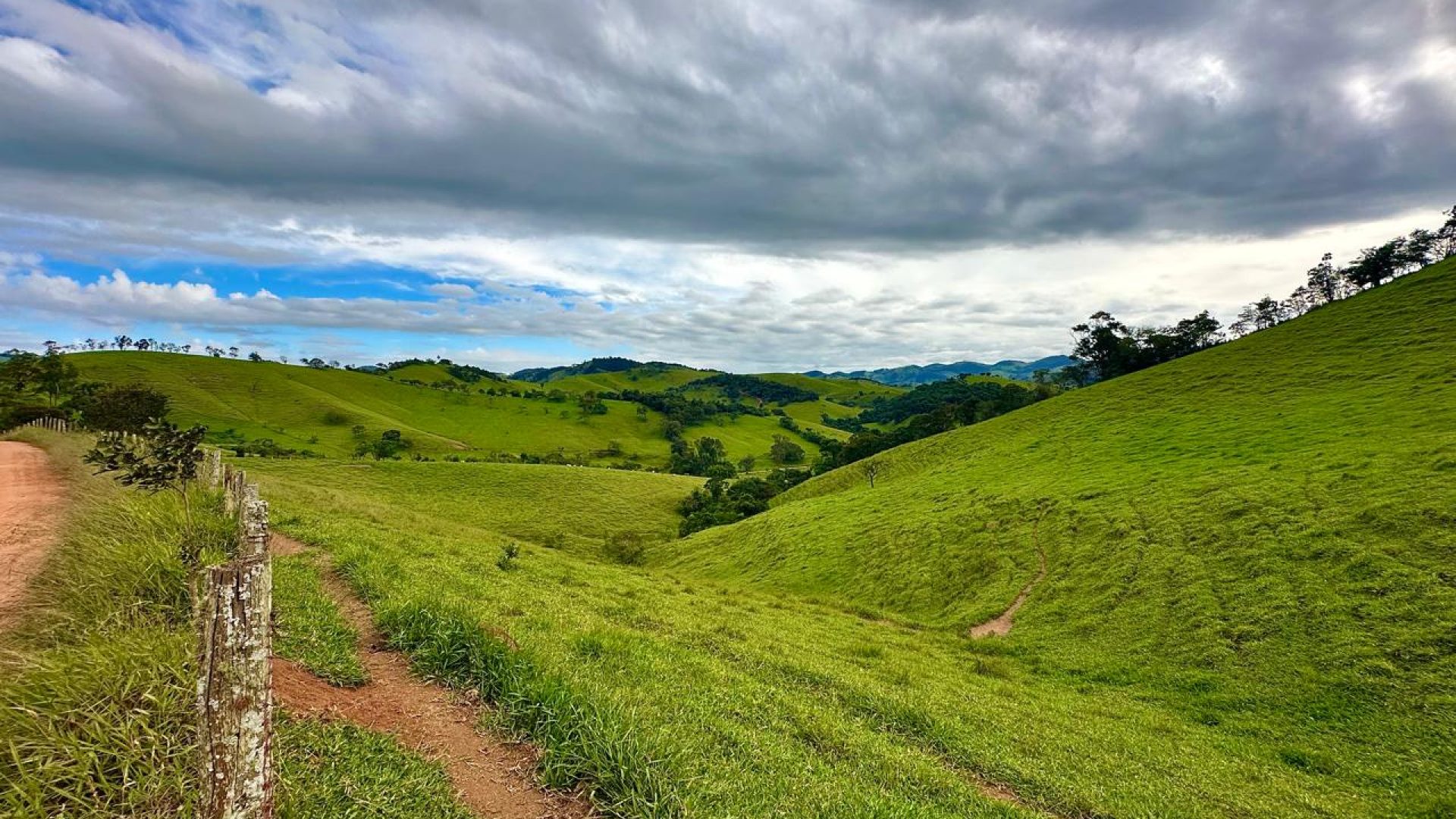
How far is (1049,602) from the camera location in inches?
1078

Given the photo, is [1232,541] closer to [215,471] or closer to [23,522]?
[215,471]

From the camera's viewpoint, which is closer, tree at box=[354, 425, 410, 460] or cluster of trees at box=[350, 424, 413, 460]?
tree at box=[354, 425, 410, 460]

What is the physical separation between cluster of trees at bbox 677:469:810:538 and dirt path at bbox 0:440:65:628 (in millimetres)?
58707

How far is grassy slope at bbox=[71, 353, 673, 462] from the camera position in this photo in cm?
13600

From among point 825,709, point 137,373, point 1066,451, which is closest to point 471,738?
point 825,709

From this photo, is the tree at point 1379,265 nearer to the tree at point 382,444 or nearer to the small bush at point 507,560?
the small bush at point 507,560

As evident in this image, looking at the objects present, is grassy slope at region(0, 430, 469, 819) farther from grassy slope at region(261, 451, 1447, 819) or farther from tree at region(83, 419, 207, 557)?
tree at region(83, 419, 207, 557)

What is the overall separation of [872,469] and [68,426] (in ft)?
274

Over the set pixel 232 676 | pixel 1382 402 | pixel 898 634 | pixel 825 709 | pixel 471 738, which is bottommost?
pixel 898 634

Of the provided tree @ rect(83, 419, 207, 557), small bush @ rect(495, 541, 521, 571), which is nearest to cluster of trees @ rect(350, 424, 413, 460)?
small bush @ rect(495, 541, 521, 571)

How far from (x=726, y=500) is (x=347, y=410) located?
121868 mm

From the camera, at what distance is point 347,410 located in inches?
5945

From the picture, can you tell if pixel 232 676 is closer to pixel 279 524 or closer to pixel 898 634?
pixel 279 524

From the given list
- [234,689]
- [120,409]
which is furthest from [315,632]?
[120,409]
